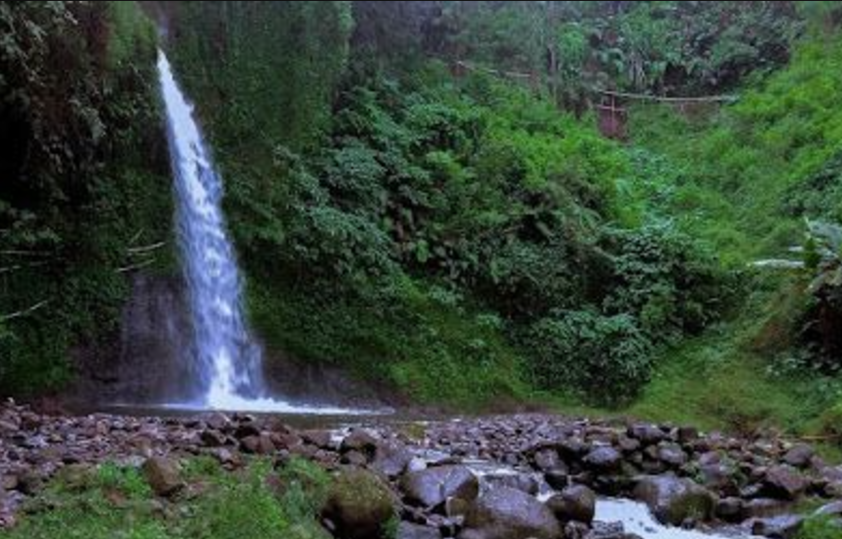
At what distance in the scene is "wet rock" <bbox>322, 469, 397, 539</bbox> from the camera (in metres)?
7.14

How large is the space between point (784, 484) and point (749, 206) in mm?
11770

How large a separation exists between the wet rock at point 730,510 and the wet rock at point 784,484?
0.44m

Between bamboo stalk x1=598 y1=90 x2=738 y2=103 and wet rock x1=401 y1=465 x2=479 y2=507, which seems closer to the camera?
wet rock x1=401 y1=465 x2=479 y2=507

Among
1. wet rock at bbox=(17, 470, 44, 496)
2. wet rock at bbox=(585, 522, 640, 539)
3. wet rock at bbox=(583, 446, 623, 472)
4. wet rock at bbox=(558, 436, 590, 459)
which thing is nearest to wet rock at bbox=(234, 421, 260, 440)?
wet rock at bbox=(17, 470, 44, 496)

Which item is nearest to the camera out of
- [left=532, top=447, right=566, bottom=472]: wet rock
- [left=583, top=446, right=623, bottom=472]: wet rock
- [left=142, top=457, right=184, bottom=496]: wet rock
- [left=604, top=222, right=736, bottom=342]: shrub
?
[left=142, top=457, right=184, bottom=496]: wet rock

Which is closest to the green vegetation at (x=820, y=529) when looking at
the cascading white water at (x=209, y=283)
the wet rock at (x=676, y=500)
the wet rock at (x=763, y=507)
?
the wet rock at (x=763, y=507)

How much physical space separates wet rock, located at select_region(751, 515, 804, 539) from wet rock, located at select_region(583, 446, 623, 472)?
5.12ft

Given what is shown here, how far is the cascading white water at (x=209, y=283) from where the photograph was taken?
48.2 ft

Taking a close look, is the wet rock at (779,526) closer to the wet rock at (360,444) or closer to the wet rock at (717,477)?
the wet rock at (717,477)

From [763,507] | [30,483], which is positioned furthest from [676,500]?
[30,483]

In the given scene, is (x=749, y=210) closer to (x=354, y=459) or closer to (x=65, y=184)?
(x=65, y=184)

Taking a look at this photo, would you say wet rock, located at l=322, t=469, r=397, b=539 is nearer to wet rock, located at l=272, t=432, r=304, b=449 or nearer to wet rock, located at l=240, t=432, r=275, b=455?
wet rock, located at l=240, t=432, r=275, b=455

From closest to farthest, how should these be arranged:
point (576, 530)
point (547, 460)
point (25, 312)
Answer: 1. point (576, 530)
2. point (547, 460)
3. point (25, 312)

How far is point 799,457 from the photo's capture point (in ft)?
33.8
